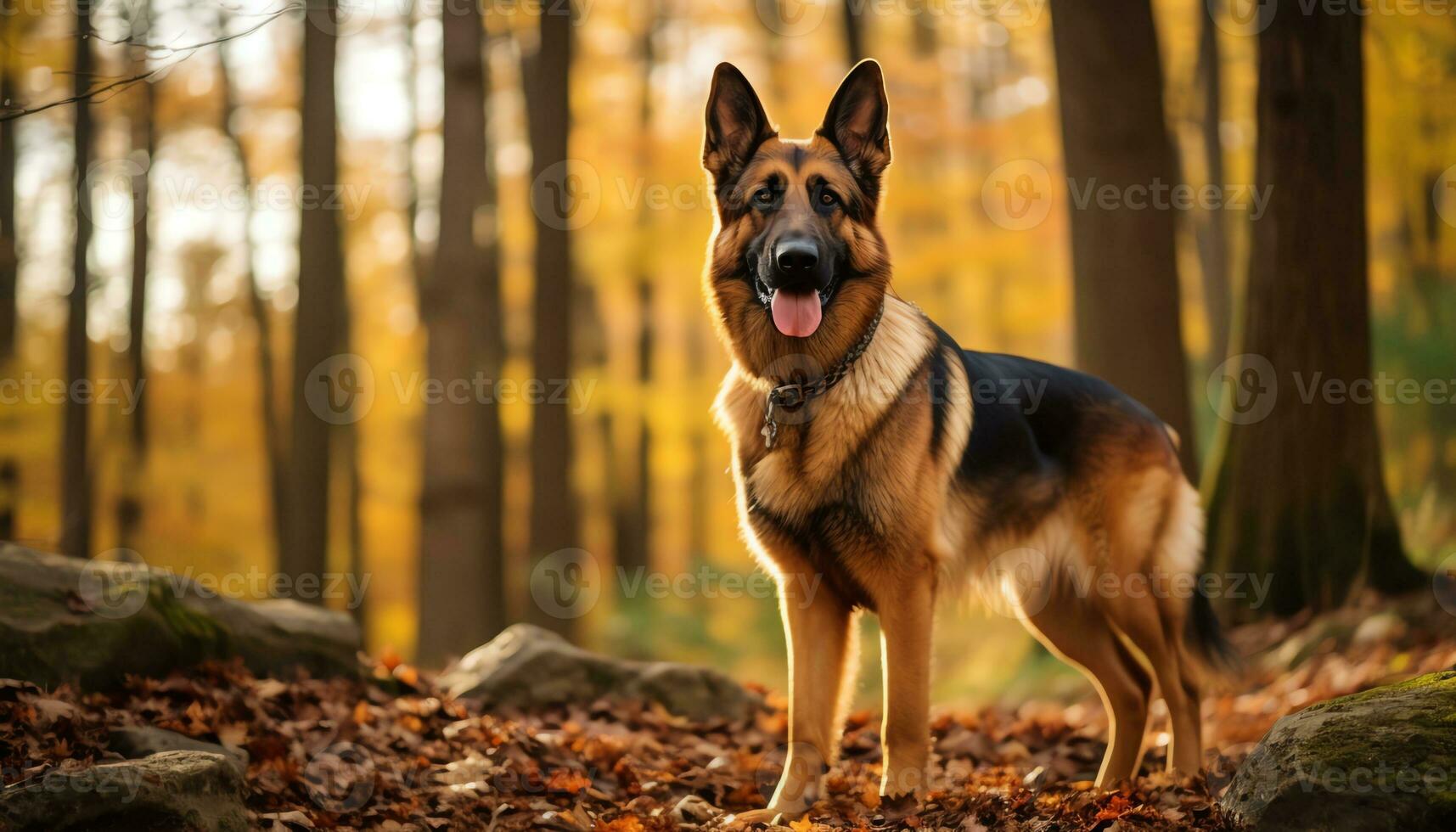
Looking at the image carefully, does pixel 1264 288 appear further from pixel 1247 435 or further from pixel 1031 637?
pixel 1031 637

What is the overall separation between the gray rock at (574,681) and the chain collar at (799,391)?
6.96 ft

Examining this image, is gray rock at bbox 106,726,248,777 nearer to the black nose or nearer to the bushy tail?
the black nose

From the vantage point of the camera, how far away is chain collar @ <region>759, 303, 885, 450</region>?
14.9 feet

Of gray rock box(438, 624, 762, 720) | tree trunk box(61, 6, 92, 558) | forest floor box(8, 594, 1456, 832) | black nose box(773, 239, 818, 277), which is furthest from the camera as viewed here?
tree trunk box(61, 6, 92, 558)

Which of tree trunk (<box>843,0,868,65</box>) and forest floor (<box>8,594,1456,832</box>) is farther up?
tree trunk (<box>843,0,868,65</box>)

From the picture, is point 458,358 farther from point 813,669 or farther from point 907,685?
point 907,685

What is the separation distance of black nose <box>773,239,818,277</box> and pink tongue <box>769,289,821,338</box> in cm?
14

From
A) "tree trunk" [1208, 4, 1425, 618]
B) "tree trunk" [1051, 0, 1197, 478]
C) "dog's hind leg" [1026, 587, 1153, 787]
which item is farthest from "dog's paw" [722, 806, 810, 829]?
"tree trunk" [1051, 0, 1197, 478]

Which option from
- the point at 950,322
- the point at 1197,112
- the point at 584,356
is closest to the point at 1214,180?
the point at 1197,112

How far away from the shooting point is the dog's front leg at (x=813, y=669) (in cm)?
442

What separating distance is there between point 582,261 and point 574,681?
9274 mm

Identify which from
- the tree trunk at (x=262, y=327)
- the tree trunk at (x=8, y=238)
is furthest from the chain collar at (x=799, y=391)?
the tree trunk at (x=262, y=327)

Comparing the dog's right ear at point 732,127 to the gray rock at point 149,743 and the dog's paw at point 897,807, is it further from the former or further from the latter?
the gray rock at point 149,743

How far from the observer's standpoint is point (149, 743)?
156 inches
